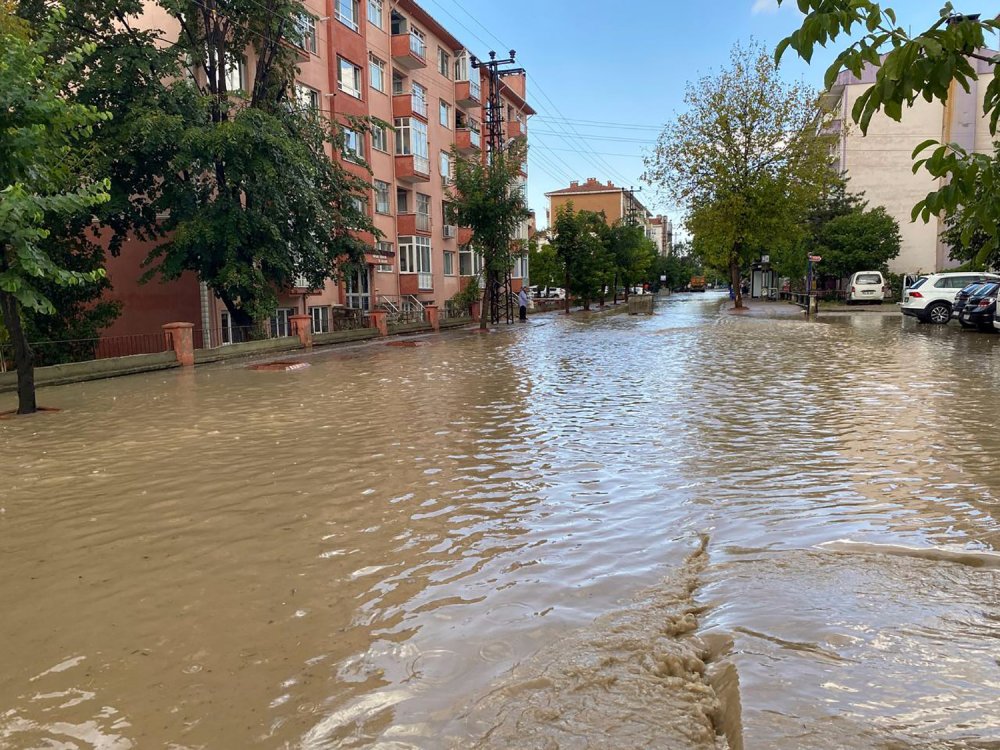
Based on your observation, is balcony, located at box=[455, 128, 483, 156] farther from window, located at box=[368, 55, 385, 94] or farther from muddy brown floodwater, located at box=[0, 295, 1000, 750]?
muddy brown floodwater, located at box=[0, 295, 1000, 750]

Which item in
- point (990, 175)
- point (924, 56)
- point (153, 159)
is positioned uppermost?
point (153, 159)

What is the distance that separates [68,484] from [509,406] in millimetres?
6168

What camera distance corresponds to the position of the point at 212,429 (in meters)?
10.5

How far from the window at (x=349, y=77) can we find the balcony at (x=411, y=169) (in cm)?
A: 413

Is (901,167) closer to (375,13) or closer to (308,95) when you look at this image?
(375,13)

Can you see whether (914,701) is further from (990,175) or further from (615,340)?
(615,340)

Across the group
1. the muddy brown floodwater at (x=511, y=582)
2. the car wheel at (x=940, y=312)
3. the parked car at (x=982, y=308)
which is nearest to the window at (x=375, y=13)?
the car wheel at (x=940, y=312)

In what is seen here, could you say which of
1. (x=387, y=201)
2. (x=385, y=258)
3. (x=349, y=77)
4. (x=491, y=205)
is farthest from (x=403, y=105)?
(x=385, y=258)

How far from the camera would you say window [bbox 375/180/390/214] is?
125 ft

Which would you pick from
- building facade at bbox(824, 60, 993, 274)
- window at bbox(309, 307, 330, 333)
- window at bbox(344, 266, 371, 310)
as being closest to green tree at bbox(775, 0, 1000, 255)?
window at bbox(309, 307, 330, 333)

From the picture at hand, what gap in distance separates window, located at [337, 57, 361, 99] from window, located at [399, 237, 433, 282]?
7.71 m

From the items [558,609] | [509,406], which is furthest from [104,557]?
[509,406]

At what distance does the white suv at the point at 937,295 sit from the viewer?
28.8 meters

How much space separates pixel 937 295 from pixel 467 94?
30729 mm
